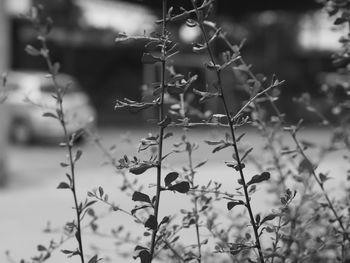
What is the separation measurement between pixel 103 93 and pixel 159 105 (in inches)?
985

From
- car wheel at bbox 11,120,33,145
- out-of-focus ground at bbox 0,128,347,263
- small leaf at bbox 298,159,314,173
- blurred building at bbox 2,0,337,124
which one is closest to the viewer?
small leaf at bbox 298,159,314,173

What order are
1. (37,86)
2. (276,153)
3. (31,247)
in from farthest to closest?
1. (37,86)
2. (31,247)
3. (276,153)

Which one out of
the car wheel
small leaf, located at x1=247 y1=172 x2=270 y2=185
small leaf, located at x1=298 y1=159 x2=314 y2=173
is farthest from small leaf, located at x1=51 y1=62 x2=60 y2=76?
the car wheel

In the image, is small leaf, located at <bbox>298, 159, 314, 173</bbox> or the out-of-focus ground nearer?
small leaf, located at <bbox>298, 159, 314, 173</bbox>

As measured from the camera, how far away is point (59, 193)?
884cm

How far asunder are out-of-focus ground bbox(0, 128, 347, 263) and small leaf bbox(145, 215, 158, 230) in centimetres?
91

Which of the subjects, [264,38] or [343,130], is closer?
[343,130]

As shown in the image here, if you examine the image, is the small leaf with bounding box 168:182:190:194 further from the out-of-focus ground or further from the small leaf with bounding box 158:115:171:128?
the out-of-focus ground

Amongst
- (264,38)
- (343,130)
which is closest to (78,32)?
(264,38)

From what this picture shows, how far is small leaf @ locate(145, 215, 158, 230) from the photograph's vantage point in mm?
1827

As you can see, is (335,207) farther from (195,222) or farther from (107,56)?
(107,56)

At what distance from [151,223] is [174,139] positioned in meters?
11.0

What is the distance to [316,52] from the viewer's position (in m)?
29.7

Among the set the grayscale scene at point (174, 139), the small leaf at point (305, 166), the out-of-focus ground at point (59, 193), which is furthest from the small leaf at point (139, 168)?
the out-of-focus ground at point (59, 193)
